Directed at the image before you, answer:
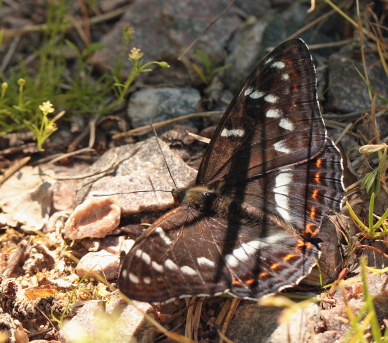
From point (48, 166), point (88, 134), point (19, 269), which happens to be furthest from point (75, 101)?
point (19, 269)

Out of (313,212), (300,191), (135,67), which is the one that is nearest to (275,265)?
(313,212)

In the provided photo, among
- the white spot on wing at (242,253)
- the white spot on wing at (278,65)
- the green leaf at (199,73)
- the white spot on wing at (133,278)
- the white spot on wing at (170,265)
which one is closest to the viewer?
the white spot on wing at (133,278)

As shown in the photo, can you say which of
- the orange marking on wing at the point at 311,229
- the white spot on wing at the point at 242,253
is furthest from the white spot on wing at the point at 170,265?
the orange marking on wing at the point at 311,229

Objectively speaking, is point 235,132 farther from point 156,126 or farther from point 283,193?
point 156,126

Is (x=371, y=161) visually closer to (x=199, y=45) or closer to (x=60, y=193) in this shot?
(x=199, y=45)

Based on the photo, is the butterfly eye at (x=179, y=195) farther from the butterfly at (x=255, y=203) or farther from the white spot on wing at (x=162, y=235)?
the white spot on wing at (x=162, y=235)
